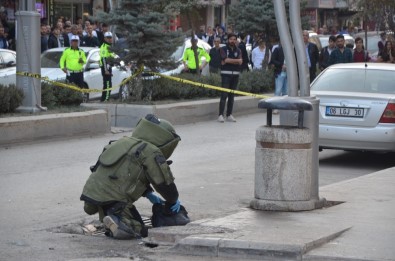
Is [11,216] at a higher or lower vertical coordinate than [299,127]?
lower

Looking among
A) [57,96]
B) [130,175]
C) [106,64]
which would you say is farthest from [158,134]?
[106,64]

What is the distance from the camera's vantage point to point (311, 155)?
32.2 feet

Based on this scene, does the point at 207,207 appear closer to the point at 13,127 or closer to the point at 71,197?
the point at 71,197

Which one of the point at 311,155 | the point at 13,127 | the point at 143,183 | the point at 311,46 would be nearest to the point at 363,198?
the point at 311,155

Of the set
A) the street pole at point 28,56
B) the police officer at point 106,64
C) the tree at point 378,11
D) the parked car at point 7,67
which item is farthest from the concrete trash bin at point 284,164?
the tree at point 378,11

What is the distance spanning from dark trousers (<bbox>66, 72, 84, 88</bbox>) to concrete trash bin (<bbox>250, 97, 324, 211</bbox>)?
41.2ft

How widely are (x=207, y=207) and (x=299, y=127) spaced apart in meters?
1.49

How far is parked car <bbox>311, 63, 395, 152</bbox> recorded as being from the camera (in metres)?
13.9

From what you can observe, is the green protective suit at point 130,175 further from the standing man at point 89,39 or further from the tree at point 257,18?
the standing man at point 89,39

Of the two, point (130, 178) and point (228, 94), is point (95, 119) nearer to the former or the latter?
point (228, 94)

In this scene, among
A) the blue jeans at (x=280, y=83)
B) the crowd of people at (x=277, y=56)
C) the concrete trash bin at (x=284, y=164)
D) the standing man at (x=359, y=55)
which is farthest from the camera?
the standing man at (x=359, y=55)

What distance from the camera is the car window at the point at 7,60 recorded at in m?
23.1

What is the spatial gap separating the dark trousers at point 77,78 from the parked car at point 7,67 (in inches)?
51.1

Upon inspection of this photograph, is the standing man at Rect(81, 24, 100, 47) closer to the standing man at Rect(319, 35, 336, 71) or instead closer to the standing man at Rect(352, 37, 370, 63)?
the standing man at Rect(319, 35, 336, 71)
